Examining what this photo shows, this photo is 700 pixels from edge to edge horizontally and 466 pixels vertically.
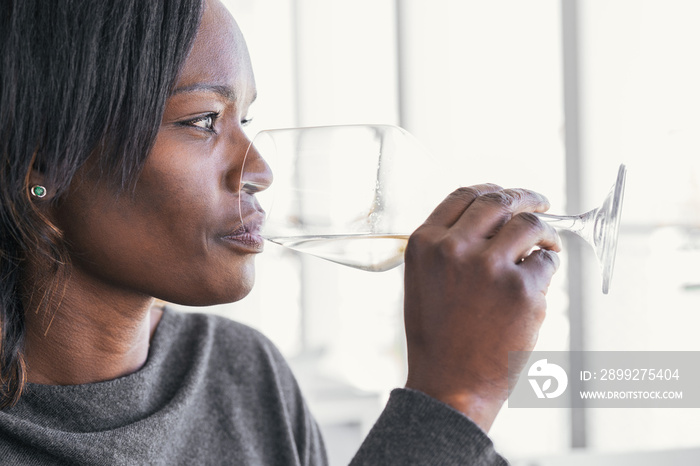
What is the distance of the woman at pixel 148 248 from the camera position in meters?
0.62

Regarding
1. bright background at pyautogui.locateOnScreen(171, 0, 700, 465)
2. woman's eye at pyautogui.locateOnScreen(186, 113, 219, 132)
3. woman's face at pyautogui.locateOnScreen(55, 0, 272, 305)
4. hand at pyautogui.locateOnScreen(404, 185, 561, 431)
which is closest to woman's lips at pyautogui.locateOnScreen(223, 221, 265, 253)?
woman's face at pyautogui.locateOnScreen(55, 0, 272, 305)

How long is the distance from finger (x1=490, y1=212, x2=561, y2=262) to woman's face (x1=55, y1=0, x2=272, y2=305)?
0.30 metres

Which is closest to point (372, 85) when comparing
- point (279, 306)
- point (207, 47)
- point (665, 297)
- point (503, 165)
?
point (503, 165)

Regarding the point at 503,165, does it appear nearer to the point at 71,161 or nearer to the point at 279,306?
the point at 279,306

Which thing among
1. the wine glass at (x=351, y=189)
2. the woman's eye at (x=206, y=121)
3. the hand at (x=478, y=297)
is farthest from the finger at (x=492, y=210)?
the woman's eye at (x=206, y=121)

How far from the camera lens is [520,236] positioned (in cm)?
61

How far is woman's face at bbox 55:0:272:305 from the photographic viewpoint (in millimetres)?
806

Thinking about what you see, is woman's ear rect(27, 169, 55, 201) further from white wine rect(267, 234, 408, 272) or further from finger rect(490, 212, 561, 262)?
finger rect(490, 212, 561, 262)

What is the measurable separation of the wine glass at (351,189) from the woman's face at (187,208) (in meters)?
0.04

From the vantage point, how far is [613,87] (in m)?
2.22

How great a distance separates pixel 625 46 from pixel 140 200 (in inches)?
73.9

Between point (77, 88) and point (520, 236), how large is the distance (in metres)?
0.50

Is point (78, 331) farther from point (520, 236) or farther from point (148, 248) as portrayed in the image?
point (520, 236)

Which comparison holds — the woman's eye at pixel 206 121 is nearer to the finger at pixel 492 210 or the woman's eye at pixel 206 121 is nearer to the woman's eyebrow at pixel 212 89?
the woman's eyebrow at pixel 212 89
